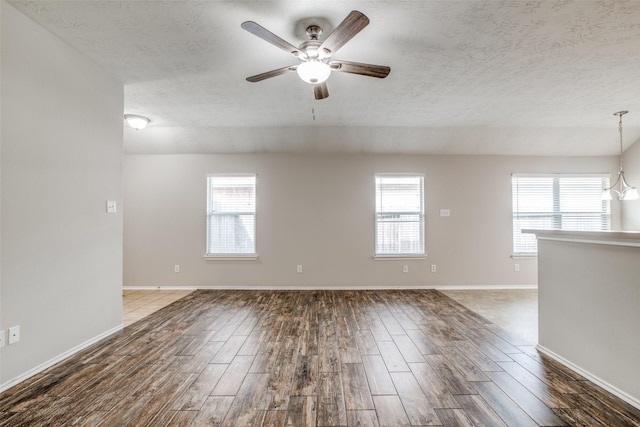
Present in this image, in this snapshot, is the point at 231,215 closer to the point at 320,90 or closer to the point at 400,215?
the point at 400,215

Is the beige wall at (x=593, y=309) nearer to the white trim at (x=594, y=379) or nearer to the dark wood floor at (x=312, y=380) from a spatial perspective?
the white trim at (x=594, y=379)

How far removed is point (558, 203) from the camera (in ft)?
17.8

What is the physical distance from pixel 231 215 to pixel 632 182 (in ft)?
23.3

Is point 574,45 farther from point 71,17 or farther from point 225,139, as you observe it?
point 225,139

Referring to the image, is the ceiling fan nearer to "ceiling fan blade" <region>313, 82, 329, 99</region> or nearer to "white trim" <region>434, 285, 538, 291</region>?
"ceiling fan blade" <region>313, 82, 329, 99</region>

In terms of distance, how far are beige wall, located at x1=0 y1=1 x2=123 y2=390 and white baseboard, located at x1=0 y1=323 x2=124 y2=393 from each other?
0.01 m

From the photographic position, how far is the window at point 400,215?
17.4ft

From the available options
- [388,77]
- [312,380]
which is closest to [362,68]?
[388,77]

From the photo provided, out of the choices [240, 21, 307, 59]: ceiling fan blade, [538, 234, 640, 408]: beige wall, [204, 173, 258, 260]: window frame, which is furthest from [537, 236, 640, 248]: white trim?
[204, 173, 258, 260]: window frame

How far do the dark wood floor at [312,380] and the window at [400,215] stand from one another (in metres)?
1.96

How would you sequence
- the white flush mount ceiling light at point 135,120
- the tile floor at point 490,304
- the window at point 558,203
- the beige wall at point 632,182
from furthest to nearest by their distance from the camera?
the window at point 558,203, the beige wall at point 632,182, the white flush mount ceiling light at point 135,120, the tile floor at point 490,304

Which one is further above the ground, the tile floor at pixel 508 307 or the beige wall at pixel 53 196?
the beige wall at pixel 53 196

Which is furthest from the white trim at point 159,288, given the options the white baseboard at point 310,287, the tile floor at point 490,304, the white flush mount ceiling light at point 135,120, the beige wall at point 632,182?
the beige wall at point 632,182

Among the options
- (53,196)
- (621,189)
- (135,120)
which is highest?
(135,120)
